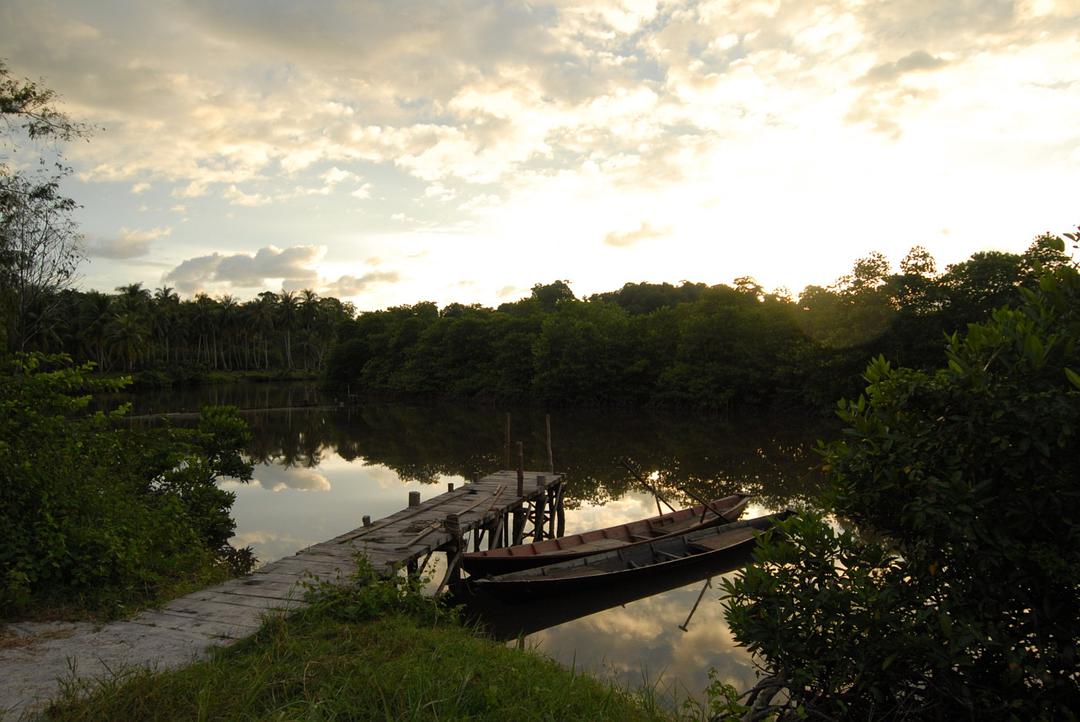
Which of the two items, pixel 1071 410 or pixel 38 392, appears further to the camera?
pixel 38 392

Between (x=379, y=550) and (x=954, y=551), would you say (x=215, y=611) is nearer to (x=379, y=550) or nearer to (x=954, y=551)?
(x=379, y=550)

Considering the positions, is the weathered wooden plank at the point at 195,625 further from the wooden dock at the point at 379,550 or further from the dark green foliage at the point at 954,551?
the dark green foliage at the point at 954,551

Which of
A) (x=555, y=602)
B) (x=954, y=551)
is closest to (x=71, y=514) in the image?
(x=555, y=602)

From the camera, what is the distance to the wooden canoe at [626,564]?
1088 centimetres

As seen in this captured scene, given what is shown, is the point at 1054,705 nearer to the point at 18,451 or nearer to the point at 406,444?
the point at 18,451

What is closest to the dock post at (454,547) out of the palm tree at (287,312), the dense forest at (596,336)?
the dense forest at (596,336)

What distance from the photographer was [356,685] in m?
4.99

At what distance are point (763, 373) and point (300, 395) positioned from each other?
44.8 m

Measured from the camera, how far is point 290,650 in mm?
5797

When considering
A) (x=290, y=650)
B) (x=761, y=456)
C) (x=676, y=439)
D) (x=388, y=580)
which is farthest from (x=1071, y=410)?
(x=676, y=439)

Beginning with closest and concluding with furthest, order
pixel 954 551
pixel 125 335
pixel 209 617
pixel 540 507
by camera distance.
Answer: pixel 954 551, pixel 209 617, pixel 540 507, pixel 125 335

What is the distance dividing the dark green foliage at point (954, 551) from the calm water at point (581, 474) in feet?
14.3

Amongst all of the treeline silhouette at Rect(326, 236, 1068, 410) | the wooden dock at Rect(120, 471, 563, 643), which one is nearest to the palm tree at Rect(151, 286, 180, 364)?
the treeline silhouette at Rect(326, 236, 1068, 410)

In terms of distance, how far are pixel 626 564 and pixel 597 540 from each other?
1.43 metres
